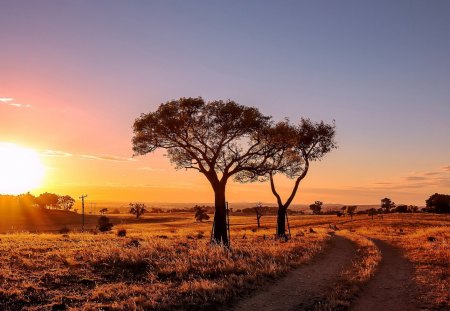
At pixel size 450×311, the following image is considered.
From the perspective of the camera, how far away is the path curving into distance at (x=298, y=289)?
13727mm

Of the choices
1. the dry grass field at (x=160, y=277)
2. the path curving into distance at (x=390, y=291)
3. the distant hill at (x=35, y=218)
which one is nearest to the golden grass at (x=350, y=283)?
the dry grass field at (x=160, y=277)

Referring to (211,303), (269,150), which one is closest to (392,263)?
(211,303)

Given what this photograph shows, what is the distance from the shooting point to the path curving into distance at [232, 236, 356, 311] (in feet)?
45.0

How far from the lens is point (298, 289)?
52.6ft

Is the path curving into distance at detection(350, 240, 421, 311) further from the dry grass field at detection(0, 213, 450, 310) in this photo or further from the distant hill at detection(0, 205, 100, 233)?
the distant hill at detection(0, 205, 100, 233)

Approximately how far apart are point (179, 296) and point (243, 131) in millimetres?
22676

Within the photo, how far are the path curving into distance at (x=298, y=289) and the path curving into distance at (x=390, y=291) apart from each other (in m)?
1.51

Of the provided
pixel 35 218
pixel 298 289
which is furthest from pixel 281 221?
pixel 35 218

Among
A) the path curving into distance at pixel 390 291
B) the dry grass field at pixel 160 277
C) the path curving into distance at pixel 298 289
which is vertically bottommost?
the path curving into distance at pixel 390 291

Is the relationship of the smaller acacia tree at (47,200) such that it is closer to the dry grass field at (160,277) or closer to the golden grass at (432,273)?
the dry grass field at (160,277)

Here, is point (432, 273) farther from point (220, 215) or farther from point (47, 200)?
point (47, 200)

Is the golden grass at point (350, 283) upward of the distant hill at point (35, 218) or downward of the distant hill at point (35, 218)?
upward

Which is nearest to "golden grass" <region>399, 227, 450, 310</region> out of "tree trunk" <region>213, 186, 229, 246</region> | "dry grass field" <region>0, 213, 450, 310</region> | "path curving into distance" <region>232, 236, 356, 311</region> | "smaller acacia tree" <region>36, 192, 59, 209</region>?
"dry grass field" <region>0, 213, 450, 310</region>

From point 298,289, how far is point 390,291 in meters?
3.46
